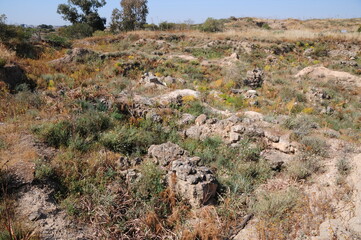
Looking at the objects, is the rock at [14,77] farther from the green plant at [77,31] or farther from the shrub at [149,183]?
the green plant at [77,31]

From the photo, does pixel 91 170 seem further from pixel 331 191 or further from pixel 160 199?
pixel 331 191

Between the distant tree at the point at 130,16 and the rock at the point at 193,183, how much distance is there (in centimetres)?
2864

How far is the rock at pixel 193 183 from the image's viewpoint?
3918mm

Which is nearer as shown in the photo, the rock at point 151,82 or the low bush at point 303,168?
the low bush at point 303,168

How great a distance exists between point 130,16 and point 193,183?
32644 millimetres

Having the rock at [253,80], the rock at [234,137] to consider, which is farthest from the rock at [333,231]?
the rock at [253,80]

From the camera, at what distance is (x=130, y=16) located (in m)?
31.2

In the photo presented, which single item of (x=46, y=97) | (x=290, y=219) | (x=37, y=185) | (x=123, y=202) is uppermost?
(x=46, y=97)

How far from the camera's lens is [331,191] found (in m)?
4.18

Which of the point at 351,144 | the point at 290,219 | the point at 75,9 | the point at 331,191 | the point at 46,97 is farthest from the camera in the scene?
the point at 75,9

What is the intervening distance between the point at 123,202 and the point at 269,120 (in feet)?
18.2

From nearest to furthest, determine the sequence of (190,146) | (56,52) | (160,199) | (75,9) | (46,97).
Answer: (160,199)
(190,146)
(46,97)
(56,52)
(75,9)

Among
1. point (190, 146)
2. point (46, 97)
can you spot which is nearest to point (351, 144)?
point (190, 146)

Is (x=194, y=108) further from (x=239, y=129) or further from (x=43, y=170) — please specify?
(x=43, y=170)
